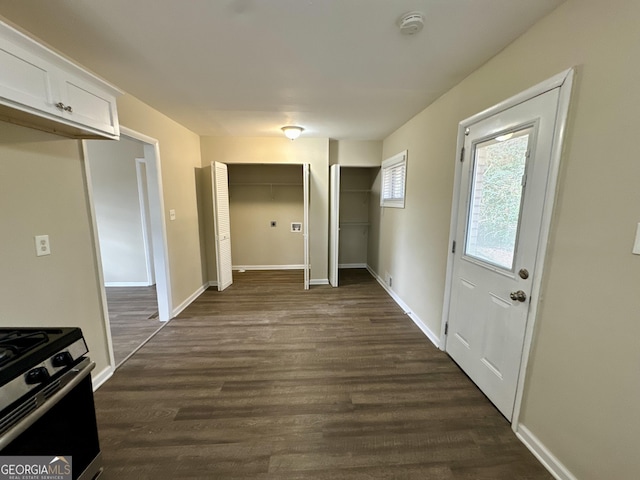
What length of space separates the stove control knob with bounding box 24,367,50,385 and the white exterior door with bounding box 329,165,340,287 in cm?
361

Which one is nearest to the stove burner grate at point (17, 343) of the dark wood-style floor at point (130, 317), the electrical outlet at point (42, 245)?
the electrical outlet at point (42, 245)

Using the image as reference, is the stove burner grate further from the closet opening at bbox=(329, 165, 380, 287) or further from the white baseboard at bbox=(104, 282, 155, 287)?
the closet opening at bbox=(329, 165, 380, 287)

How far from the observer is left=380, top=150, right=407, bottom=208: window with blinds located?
11.6 feet

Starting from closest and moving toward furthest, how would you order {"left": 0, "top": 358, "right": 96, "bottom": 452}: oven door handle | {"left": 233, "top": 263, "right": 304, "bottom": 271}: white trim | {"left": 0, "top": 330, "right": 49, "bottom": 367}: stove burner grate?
{"left": 0, "top": 358, "right": 96, "bottom": 452}: oven door handle < {"left": 0, "top": 330, "right": 49, "bottom": 367}: stove burner grate < {"left": 233, "top": 263, "right": 304, "bottom": 271}: white trim

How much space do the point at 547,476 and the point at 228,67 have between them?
3.36m

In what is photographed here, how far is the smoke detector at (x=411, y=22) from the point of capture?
1397mm

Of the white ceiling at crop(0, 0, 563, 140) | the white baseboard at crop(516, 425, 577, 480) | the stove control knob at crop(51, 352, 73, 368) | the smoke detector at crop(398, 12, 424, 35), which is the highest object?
the white ceiling at crop(0, 0, 563, 140)

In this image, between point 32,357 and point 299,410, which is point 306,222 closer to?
point 299,410

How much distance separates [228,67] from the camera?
6.47 ft

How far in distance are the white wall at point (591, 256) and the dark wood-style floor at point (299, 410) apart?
41 cm

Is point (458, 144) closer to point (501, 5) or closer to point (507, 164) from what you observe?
point (507, 164)

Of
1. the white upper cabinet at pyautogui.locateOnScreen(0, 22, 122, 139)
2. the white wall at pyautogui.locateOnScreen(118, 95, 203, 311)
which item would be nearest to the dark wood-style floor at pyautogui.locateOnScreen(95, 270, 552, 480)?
the white wall at pyautogui.locateOnScreen(118, 95, 203, 311)

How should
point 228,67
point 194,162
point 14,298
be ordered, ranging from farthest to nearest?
point 194,162 < point 228,67 < point 14,298

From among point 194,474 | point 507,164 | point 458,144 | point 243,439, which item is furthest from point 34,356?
point 458,144
